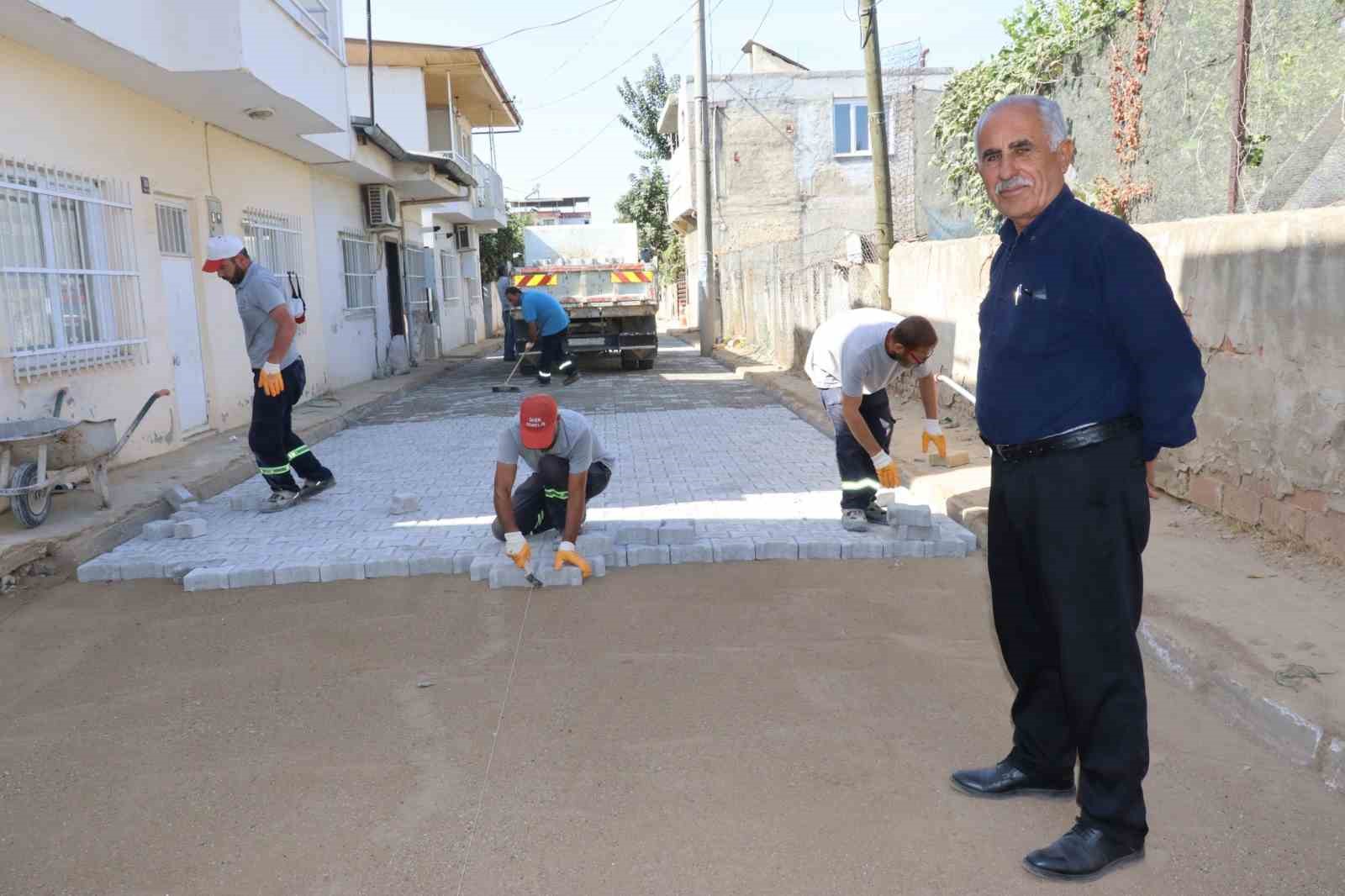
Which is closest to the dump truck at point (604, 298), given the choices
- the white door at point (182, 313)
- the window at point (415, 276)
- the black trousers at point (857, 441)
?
the window at point (415, 276)

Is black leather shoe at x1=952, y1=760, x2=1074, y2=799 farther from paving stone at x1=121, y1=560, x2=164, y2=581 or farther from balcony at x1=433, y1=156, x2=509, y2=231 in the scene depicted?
balcony at x1=433, y1=156, x2=509, y2=231

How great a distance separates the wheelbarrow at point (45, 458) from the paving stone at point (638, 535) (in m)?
3.54

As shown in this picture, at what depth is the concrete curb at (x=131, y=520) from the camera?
5953 millimetres

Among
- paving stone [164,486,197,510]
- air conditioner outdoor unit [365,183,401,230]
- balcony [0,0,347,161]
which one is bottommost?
paving stone [164,486,197,510]

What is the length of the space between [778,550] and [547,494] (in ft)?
4.50

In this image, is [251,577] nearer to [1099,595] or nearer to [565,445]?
[565,445]

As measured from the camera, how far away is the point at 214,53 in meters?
8.70

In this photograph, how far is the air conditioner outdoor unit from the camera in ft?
59.0

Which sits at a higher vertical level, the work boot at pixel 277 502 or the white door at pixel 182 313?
the white door at pixel 182 313

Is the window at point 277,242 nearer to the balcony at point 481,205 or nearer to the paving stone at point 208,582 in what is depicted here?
the paving stone at point 208,582

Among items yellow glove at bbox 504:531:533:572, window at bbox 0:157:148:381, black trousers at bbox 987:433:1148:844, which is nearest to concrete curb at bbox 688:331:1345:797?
black trousers at bbox 987:433:1148:844

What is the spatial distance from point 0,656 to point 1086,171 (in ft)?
32.5

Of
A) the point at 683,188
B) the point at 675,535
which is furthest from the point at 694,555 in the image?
the point at 683,188

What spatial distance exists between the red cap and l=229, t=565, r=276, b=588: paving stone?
1.66 metres
